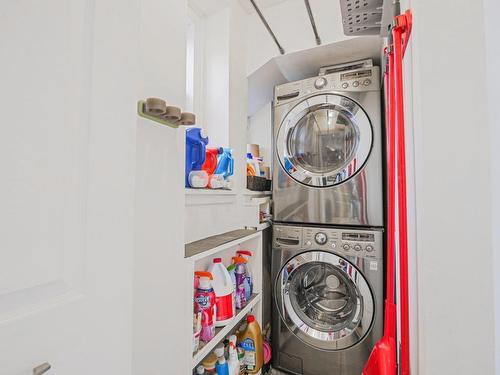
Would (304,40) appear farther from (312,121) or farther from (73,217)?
(73,217)

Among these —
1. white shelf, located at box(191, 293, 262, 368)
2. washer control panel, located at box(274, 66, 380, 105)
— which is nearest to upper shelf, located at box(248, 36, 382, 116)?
washer control panel, located at box(274, 66, 380, 105)

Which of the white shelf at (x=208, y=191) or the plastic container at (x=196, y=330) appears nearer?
the plastic container at (x=196, y=330)

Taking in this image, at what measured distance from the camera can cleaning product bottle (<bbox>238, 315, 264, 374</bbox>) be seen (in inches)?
56.5

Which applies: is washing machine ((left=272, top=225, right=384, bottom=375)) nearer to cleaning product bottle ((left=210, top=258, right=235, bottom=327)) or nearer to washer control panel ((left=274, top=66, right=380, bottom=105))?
cleaning product bottle ((left=210, top=258, right=235, bottom=327))

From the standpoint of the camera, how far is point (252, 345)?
57.2 inches

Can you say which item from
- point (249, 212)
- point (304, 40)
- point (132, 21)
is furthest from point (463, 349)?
point (304, 40)

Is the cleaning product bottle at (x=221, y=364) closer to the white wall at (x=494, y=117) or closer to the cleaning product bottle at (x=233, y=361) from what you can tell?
the cleaning product bottle at (x=233, y=361)

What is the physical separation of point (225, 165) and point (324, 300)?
46.3 inches

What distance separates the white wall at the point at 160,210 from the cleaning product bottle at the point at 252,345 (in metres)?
0.68

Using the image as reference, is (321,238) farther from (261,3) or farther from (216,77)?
(261,3)

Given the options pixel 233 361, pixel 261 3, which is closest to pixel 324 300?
pixel 233 361

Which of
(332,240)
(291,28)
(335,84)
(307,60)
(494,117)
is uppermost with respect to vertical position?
(291,28)

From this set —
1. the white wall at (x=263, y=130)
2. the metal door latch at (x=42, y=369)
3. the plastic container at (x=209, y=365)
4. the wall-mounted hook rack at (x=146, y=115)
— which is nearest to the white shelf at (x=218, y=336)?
the plastic container at (x=209, y=365)

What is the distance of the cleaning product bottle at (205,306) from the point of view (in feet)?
3.54
